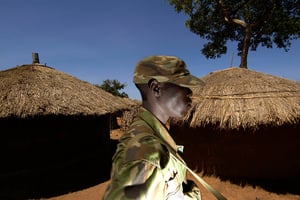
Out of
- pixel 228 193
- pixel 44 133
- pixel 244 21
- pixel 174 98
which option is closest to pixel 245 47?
pixel 244 21

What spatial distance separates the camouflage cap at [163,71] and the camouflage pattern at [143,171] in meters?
0.30

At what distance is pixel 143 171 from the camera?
762 mm

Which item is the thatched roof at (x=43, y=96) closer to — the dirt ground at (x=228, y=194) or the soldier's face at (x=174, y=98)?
the dirt ground at (x=228, y=194)

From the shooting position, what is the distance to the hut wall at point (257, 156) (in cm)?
578

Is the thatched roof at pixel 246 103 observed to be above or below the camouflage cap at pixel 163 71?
below

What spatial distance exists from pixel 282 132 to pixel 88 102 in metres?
6.13

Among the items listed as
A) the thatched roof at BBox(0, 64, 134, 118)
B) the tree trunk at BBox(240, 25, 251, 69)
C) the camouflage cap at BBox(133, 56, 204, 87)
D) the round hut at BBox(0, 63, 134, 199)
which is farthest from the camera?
the tree trunk at BBox(240, 25, 251, 69)

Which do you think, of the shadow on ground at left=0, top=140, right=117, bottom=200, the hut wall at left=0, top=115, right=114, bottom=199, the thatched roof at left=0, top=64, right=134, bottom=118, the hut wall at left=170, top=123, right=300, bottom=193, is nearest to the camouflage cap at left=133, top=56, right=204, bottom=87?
the hut wall at left=170, top=123, right=300, bottom=193

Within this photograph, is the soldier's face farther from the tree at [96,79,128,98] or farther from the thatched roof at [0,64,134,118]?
the tree at [96,79,128,98]

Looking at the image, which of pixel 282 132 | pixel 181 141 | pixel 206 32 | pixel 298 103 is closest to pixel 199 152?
pixel 181 141

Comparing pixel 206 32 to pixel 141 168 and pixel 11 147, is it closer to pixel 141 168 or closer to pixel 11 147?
pixel 11 147

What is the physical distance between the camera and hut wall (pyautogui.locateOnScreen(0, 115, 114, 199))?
6371mm

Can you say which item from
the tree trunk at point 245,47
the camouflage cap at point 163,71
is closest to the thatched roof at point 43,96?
the camouflage cap at point 163,71

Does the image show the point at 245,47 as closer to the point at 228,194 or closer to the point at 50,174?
the point at 228,194
